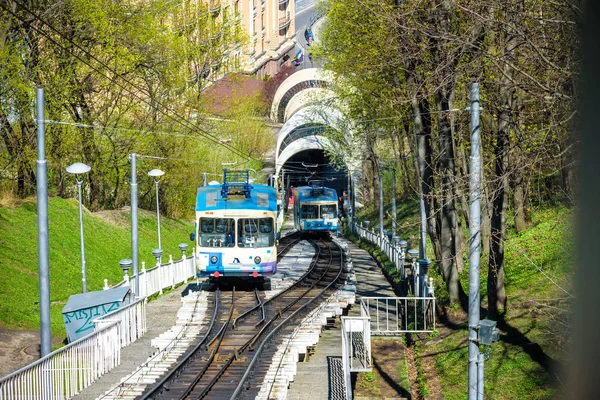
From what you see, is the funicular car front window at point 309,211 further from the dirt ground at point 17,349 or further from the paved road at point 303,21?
the paved road at point 303,21

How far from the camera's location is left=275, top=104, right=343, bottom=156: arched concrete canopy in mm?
62028

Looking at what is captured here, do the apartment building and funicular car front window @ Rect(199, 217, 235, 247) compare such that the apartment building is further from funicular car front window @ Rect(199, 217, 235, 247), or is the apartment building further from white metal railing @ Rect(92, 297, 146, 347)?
white metal railing @ Rect(92, 297, 146, 347)

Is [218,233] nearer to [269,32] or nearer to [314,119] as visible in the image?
Result: [314,119]

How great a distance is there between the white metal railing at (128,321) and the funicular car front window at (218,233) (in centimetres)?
577

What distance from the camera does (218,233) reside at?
84.4 feet

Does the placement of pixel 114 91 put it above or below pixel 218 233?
above

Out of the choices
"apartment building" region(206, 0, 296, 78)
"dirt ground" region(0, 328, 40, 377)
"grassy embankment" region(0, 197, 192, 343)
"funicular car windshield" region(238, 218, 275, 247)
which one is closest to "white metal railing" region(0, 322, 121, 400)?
"dirt ground" region(0, 328, 40, 377)

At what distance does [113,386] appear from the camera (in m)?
14.1

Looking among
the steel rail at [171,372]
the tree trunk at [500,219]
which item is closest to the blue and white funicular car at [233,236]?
the steel rail at [171,372]

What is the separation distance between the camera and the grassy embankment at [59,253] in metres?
22.1

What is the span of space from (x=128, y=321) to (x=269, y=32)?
89301 millimetres

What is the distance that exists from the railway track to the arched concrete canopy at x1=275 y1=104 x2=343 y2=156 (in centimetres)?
3000

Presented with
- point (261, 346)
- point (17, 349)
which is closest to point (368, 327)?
point (261, 346)

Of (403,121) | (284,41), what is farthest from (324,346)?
(284,41)
